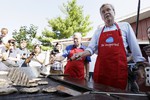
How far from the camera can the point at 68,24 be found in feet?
100

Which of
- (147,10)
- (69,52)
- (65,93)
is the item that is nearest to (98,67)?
(65,93)

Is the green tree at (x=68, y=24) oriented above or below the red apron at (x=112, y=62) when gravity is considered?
above

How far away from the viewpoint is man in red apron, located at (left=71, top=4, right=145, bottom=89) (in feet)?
8.08

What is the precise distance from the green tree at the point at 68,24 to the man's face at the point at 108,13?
1071 inches

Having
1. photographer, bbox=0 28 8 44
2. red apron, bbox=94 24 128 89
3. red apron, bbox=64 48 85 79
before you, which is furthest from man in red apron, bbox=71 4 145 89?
photographer, bbox=0 28 8 44

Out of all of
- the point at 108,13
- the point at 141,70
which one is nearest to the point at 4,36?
the point at 108,13

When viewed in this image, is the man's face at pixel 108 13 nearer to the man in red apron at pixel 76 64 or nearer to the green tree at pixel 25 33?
the man in red apron at pixel 76 64

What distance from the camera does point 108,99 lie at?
3.75ft

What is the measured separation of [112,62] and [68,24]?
28.4 metres

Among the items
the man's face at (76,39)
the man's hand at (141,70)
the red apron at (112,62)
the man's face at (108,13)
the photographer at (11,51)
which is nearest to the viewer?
the man's hand at (141,70)

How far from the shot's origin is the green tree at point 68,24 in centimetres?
3056

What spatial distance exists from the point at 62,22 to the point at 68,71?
90.4ft

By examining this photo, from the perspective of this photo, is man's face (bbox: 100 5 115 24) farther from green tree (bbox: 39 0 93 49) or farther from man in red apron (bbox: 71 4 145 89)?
green tree (bbox: 39 0 93 49)

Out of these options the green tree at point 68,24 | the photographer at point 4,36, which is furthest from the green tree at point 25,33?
the photographer at point 4,36
